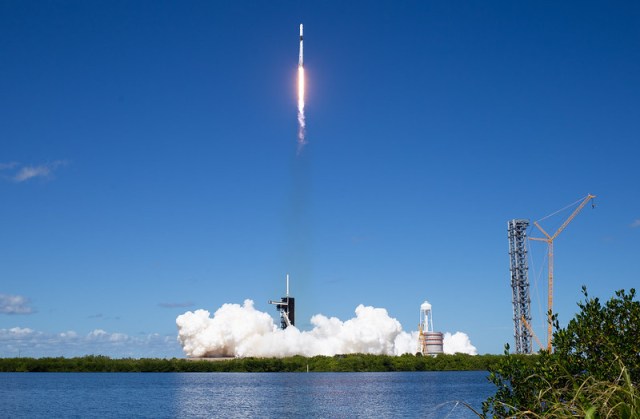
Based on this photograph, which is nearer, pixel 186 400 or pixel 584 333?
pixel 584 333

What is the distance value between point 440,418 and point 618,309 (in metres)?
49.7

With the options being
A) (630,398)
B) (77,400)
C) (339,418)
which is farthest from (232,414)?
(630,398)

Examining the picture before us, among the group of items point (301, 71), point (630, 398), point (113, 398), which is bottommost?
point (113, 398)

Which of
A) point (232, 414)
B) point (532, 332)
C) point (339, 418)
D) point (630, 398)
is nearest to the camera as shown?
point (630, 398)

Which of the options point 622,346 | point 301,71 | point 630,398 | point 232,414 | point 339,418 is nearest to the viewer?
point 630,398

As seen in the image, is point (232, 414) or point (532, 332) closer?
point (232, 414)

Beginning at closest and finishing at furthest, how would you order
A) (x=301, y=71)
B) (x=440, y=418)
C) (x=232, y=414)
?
(x=440, y=418) < (x=232, y=414) < (x=301, y=71)

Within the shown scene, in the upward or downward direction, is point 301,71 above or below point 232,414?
above

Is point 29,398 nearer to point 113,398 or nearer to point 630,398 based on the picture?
point 113,398

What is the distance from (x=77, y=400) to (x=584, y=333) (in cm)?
10545

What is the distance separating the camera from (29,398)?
118 m

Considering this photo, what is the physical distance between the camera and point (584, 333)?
25.0m

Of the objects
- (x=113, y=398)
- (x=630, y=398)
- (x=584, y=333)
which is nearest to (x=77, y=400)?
(x=113, y=398)

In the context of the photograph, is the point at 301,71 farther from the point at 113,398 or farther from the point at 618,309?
the point at 618,309
